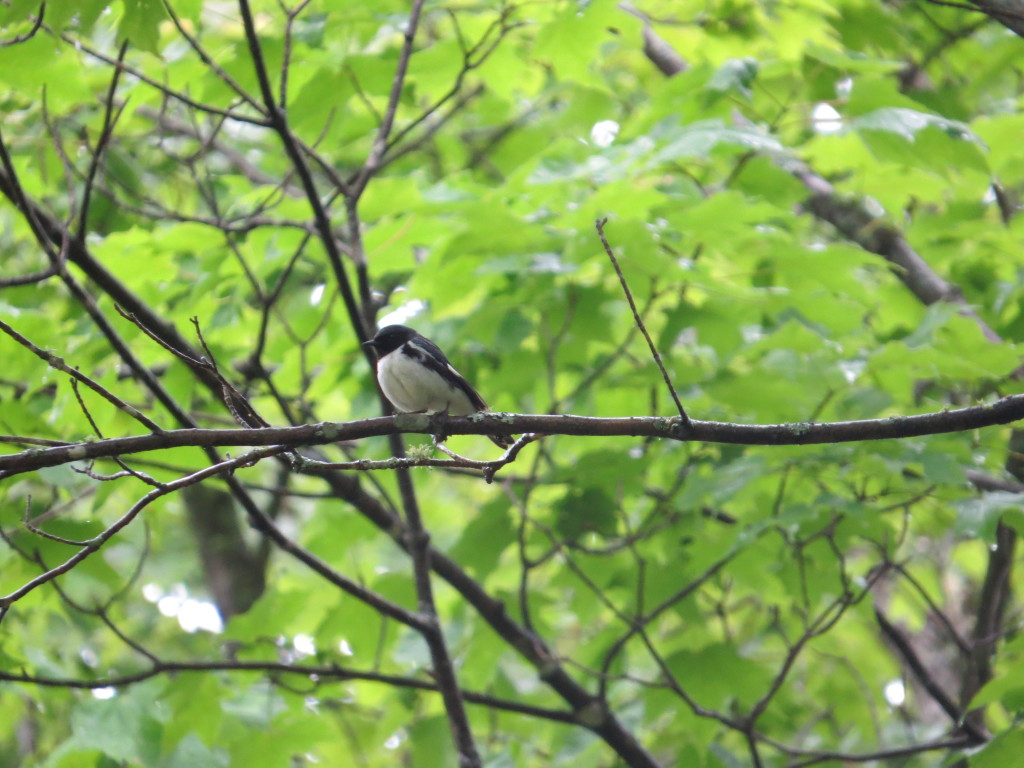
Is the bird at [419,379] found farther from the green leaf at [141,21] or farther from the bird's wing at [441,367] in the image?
the green leaf at [141,21]

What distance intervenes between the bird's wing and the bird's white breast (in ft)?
0.09

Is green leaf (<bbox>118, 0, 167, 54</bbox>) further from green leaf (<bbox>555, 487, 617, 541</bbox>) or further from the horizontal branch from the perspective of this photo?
green leaf (<bbox>555, 487, 617, 541</bbox>)

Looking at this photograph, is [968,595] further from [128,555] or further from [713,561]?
[128,555]

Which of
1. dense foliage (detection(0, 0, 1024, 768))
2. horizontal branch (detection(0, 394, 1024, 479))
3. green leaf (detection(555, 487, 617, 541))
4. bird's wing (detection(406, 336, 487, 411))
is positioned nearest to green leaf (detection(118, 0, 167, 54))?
dense foliage (detection(0, 0, 1024, 768))

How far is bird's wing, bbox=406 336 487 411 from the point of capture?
4188mm

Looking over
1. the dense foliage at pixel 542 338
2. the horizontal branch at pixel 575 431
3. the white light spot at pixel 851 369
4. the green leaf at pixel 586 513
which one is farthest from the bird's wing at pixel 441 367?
the white light spot at pixel 851 369

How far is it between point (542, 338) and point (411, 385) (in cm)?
69

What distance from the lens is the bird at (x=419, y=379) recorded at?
4090mm

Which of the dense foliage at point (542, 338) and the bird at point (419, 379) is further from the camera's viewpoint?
the bird at point (419, 379)

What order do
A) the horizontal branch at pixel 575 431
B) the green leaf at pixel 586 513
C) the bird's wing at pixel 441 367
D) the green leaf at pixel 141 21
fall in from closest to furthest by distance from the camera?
1. the horizontal branch at pixel 575 431
2. the green leaf at pixel 141 21
3. the bird's wing at pixel 441 367
4. the green leaf at pixel 586 513

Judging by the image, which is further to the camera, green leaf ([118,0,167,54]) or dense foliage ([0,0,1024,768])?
dense foliage ([0,0,1024,768])

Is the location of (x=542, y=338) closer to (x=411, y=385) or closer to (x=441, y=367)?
(x=441, y=367)

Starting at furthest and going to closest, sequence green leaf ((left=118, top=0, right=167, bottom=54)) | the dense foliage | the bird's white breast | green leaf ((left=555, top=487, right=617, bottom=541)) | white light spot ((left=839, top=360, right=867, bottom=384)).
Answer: green leaf ((left=555, top=487, right=617, bottom=541)), the bird's white breast, white light spot ((left=839, top=360, right=867, bottom=384)), the dense foliage, green leaf ((left=118, top=0, right=167, bottom=54))

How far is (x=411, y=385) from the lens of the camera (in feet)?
13.4
